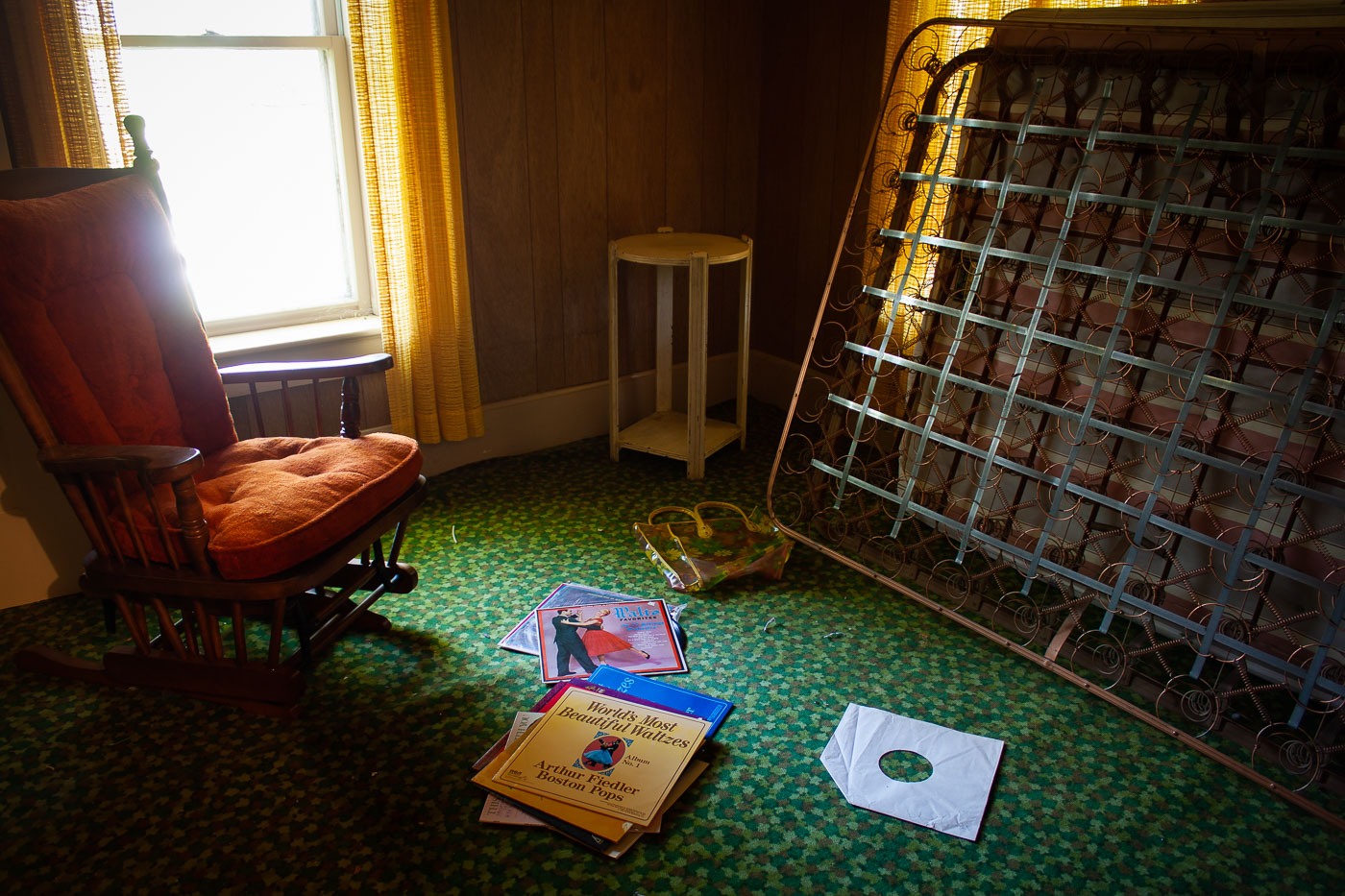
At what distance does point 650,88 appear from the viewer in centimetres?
304

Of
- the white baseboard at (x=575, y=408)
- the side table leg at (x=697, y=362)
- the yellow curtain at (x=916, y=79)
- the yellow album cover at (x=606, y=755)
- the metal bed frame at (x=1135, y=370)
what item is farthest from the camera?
the white baseboard at (x=575, y=408)

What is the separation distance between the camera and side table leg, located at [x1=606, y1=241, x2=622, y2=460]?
9.45 feet

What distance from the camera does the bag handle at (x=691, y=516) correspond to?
2.45 meters

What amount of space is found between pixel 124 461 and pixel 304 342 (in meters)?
1.01

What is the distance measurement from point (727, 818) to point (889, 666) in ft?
1.94

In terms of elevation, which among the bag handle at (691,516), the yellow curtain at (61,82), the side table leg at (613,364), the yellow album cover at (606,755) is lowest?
the yellow album cover at (606,755)

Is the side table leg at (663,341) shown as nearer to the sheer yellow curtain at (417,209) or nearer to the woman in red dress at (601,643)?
the sheer yellow curtain at (417,209)

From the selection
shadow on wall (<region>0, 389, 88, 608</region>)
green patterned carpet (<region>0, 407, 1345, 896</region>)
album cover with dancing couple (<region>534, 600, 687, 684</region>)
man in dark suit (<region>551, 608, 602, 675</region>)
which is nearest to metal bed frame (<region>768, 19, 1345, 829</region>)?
green patterned carpet (<region>0, 407, 1345, 896</region>)

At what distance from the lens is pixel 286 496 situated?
5.57 feet

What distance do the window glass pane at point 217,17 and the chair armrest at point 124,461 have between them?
1145 millimetres

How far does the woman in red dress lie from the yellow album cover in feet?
0.56

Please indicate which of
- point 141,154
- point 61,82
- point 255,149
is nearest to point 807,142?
point 255,149

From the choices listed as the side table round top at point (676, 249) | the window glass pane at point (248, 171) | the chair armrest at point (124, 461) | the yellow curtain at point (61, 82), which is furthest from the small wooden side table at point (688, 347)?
the chair armrest at point (124, 461)

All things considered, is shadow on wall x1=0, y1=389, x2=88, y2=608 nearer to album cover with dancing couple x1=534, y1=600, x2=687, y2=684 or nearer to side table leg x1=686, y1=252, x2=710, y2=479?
album cover with dancing couple x1=534, y1=600, x2=687, y2=684
